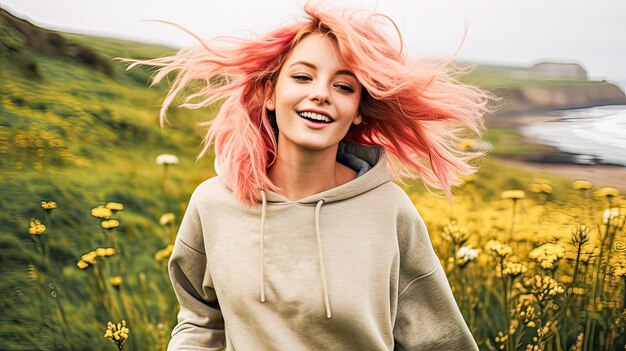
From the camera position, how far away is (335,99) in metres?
2.26

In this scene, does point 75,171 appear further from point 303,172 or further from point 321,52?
point 321,52

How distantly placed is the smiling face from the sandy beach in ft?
5.13

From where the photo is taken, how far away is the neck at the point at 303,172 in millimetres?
2383

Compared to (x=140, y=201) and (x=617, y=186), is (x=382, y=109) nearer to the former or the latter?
(x=617, y=186)

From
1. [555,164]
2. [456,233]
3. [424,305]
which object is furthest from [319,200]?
[555,164]

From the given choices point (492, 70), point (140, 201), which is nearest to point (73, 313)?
point (140, 201)

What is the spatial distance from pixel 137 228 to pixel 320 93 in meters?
2.07

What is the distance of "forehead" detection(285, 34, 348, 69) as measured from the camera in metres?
2.25

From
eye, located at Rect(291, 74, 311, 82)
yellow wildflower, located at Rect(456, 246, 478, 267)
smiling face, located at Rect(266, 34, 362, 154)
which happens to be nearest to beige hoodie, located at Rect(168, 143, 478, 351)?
smiling face, located at Rect(266, 34, 362, 154)

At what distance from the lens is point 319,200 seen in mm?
2365

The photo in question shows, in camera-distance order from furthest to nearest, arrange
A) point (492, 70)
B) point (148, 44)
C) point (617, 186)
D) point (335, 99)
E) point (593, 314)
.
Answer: point (148, 44), point (492, 70), point (617, 186), point (593, 314), point (335, 99)

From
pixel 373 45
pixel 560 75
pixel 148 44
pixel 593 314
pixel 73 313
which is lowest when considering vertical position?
pixel 73 313

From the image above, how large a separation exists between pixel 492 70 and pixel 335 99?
234 cm

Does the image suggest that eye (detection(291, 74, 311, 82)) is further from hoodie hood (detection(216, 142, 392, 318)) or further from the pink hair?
hoodie hood (detection(216, 142, 392, 318))
